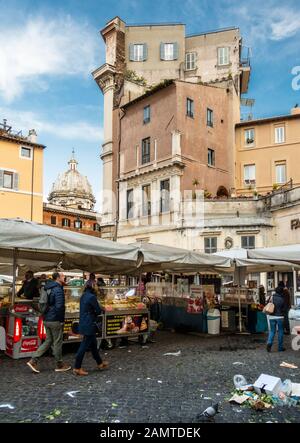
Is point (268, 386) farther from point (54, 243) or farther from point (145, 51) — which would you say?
point (145, 51)

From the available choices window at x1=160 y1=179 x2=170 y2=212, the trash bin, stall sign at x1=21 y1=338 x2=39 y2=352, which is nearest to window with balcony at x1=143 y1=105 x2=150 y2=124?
window at x1=160 y1=179 x2=170 y2=212

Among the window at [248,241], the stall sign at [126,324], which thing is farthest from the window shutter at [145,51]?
the stall sign at [126,324]

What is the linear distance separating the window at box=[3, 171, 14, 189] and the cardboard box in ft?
118

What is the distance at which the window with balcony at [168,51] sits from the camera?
3888 centimetres

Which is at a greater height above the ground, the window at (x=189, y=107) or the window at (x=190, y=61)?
the window at (x=190, y=61)

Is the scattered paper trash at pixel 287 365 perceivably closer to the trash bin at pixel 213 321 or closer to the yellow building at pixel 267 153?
the trash bin at pixel 213 321

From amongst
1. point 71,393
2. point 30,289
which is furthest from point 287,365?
point 30,289

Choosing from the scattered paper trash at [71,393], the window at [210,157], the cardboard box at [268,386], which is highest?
the window at [210,157]

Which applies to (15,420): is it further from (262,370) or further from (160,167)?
(160,167)

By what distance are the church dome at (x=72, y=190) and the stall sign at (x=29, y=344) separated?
8458 cm

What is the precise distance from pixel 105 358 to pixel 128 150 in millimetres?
28063

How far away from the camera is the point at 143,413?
18.9 ft

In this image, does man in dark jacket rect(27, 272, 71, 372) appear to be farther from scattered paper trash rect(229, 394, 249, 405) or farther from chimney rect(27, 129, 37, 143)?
chimney rect(27, 129, 37, 143)

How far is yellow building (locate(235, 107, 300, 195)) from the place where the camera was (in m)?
35.0
